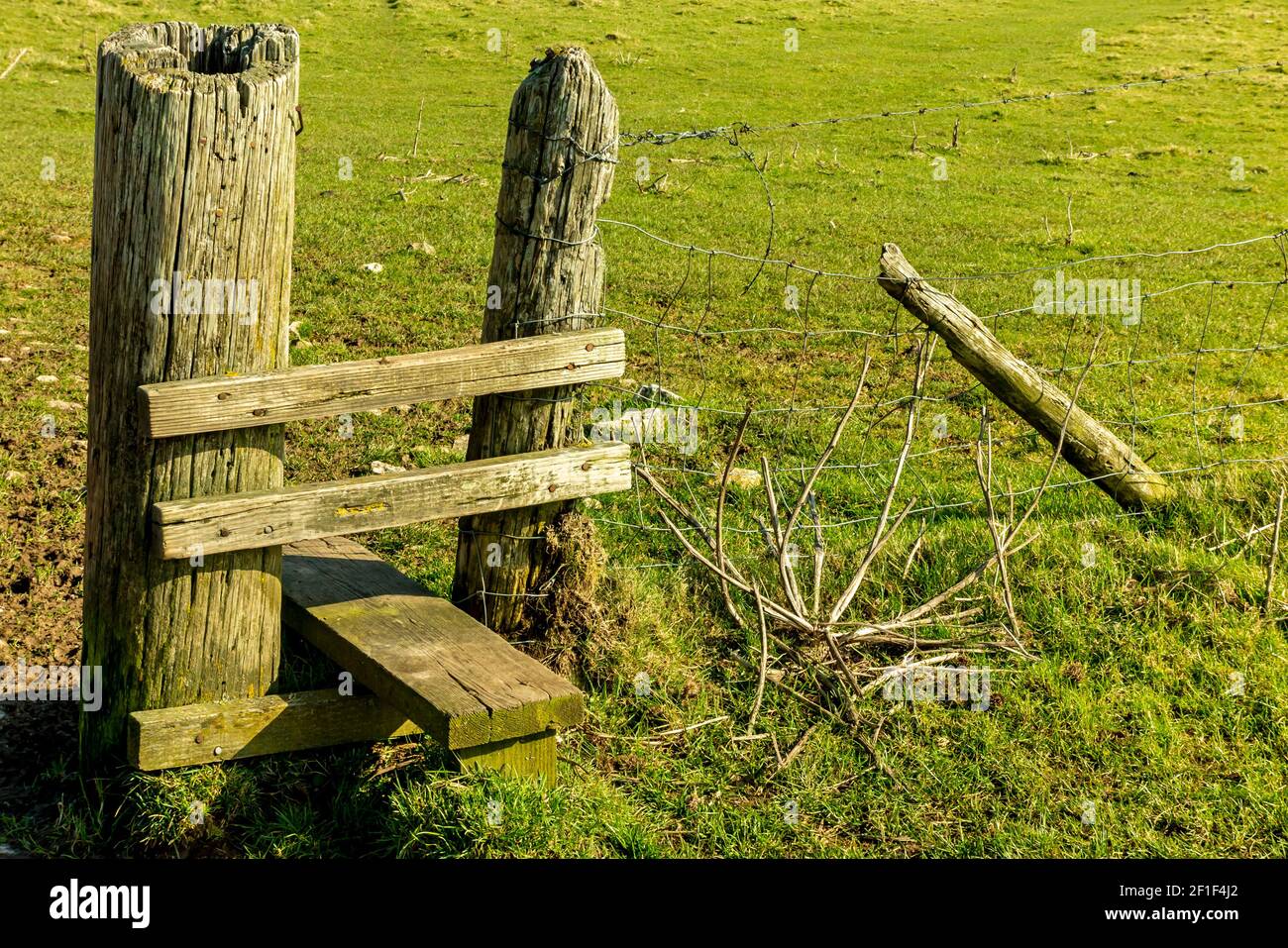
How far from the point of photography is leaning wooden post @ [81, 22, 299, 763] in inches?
149

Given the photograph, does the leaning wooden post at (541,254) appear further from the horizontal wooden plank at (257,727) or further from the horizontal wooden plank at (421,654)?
the horizontal wooden plank at (257,727)

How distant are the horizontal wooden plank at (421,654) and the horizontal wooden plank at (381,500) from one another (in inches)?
17.6

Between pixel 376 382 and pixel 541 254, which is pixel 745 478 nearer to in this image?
pixel 541 254

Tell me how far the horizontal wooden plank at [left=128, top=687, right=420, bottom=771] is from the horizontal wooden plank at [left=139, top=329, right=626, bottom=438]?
0.97m

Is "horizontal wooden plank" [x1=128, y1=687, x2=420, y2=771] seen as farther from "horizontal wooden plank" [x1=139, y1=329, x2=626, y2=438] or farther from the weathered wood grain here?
"horizontal wooden plank" [x1=139, y1=329, x2=626, y2=438]

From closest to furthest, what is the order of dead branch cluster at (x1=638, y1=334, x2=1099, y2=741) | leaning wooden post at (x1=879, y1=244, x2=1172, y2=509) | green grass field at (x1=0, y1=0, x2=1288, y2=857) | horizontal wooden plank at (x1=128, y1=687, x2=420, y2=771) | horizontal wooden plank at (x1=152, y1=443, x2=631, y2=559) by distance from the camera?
horizontal wooden plank at (x1=152, y1=443, x2=631, y2=559) → horizontal wooden plank at (x1=128, y1=687, x2=420, y2=771) → green grass field at (x1=0, y1=0, x2=1288, y2=857) → dead branch cluster at (x1=638, y1=334, x2=1099, y2=741) → leaning wooden post at (x1=879, y1=244, x2=1172, y2=509)

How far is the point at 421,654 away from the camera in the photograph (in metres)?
4.30

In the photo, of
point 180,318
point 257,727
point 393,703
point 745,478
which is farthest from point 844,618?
point 180,318

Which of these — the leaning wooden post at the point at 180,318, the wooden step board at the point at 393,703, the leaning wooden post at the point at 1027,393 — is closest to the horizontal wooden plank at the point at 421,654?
the wooden step board at the point at 393,703

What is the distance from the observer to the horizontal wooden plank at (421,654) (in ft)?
13.1

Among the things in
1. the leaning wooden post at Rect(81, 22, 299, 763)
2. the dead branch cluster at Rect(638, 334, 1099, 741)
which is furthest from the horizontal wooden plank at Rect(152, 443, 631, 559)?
the dead branch cluster at Rect(638, 334, 1099, 741)
